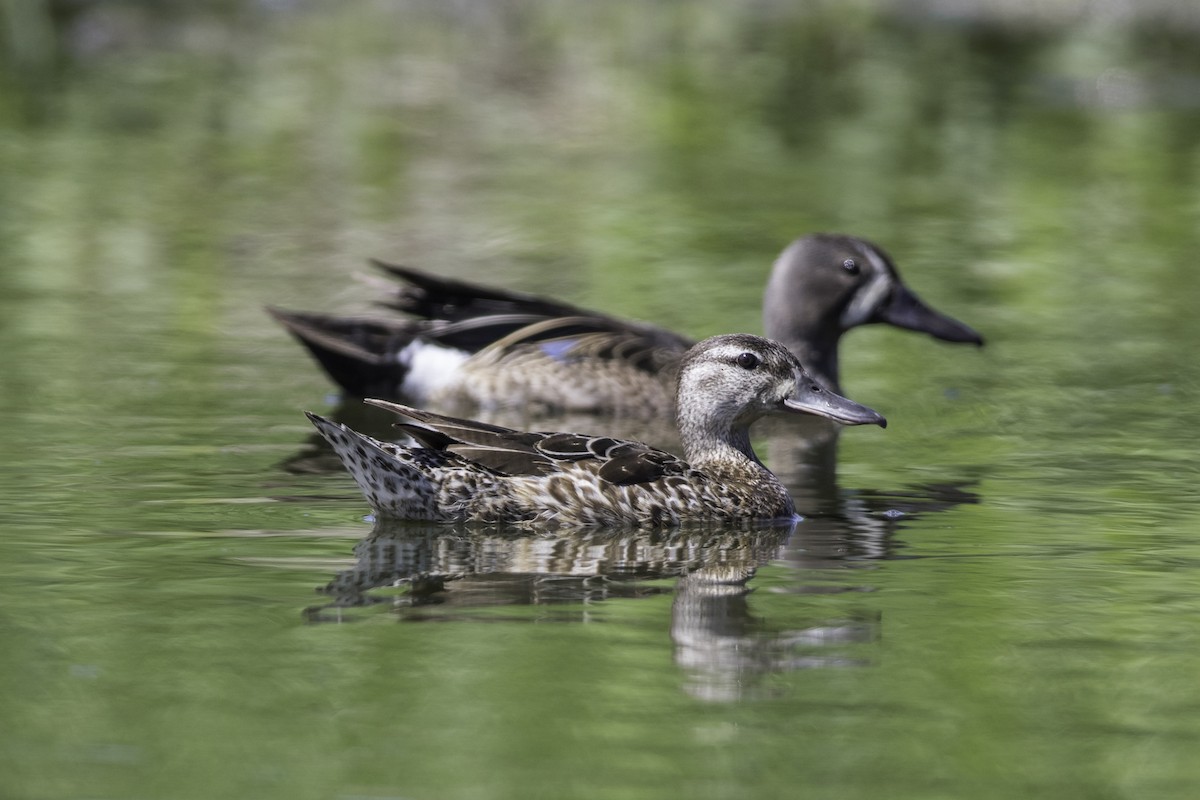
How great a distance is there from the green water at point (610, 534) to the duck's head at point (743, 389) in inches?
14.9

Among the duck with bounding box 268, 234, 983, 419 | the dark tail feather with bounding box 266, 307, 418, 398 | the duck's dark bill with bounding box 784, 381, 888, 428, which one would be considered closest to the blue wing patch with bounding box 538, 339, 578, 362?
the duck with bounding box 268, 234, 983, 419

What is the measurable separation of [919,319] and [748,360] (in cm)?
319

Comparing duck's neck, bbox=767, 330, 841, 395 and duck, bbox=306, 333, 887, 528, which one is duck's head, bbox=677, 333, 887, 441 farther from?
duck's neck, bbox=767, 330, 841, 395

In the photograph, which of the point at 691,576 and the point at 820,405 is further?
the point at 820,405

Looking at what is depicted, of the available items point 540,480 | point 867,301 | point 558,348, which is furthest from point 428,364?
point 540,480

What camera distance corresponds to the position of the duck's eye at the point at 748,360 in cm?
822

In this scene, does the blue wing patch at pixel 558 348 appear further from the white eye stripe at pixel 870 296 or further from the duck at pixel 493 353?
the white eye stripe at pixel 870 296

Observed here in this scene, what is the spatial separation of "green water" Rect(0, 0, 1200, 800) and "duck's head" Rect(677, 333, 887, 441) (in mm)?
378

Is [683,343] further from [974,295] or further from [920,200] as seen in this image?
[920,200]

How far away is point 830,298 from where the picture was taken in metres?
11.3

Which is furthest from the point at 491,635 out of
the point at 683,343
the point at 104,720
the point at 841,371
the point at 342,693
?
the point at 841,371

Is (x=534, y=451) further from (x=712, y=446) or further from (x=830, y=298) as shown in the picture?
(x=830, y=298)

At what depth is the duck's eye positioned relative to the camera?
8.22 metres

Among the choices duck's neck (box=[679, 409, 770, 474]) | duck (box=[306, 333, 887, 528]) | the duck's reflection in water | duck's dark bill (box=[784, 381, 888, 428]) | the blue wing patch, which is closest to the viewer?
the duck's reflection in water
